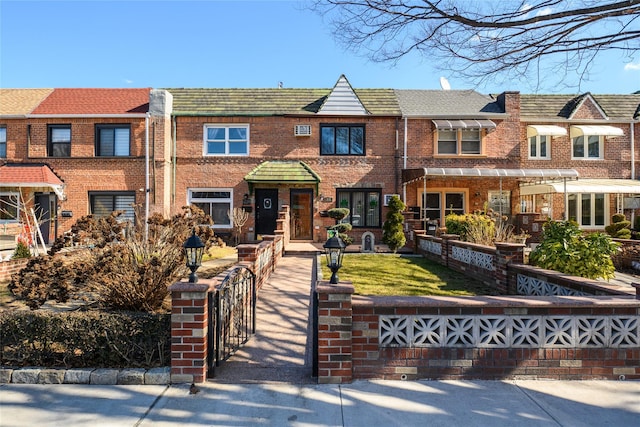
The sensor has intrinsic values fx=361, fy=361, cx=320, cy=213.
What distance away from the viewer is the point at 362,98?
17.6m

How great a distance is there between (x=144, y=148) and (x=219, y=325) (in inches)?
575

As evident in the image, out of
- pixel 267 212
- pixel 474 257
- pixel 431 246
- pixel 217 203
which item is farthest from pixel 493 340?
pixel 217 203

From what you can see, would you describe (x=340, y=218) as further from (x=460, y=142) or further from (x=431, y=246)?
(x=460, y=142)

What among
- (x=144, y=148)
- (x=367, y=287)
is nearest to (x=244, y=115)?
(x=144, y=148)

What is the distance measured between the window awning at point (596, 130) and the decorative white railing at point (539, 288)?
14852mm

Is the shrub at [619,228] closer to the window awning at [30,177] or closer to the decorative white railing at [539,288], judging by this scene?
the decorative white railing at [539,288]

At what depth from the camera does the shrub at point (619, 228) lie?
14.9 m

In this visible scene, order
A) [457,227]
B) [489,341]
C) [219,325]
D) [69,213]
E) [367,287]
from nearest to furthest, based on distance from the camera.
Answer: [489,341]
[219,325]
[367,287]
[457,227]
[69,213]

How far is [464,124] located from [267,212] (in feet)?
32.6

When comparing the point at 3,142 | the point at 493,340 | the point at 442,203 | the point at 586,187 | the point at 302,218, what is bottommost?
the point at 493,340

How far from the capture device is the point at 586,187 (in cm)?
1627

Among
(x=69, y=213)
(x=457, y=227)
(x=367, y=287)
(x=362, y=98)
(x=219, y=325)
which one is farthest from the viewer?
(x=362, y=98)

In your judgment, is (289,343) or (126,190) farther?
(126,190)

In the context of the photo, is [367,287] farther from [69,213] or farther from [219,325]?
[69,213]
